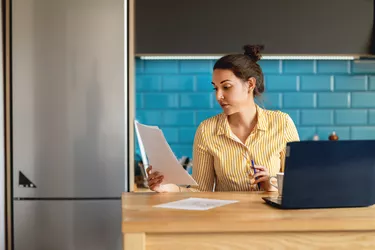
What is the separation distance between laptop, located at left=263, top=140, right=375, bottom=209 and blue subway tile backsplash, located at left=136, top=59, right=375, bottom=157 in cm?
197

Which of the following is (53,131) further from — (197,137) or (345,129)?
(345,129)

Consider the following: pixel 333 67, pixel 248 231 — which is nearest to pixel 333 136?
pixel 333 67

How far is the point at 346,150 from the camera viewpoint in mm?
1527

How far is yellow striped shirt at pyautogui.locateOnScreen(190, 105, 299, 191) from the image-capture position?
236 cm

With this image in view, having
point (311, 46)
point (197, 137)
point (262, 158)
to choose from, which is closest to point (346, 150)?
point (262, 158)

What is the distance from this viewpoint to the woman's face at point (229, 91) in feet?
7.77

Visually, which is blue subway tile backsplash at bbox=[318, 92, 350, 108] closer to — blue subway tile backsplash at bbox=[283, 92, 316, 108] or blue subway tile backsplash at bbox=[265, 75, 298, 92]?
blue subway tile backsplash at bbox=[283, 92, 316, 108]

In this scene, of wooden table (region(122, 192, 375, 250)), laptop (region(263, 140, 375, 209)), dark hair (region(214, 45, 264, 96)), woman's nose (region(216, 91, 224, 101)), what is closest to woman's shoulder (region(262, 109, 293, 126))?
dark hair (region(214, 45, 264, 96))

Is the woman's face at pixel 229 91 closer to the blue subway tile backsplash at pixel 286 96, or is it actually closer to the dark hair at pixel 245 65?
the dark hair at pixel 245 65

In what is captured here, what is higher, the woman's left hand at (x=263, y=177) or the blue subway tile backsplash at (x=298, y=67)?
the blue subway tile backsplash at (x=298, y=67)

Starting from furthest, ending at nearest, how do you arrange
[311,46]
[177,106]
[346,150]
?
[177,106] < [311,46] < [346,150]

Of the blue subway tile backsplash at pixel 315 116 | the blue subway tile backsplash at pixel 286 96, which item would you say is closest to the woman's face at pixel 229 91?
the blue subway tile backsplash at pixel 286 96

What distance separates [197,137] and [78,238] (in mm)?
1014

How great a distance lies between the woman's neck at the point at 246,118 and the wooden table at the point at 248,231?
989mm
